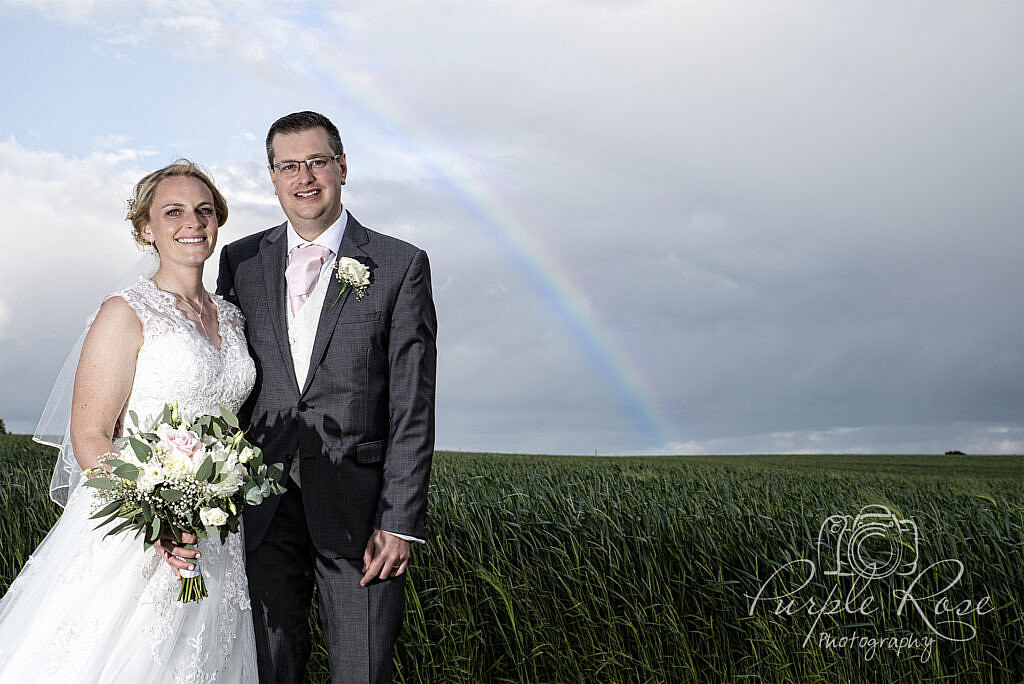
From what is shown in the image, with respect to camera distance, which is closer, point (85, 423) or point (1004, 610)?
point (85, 423)

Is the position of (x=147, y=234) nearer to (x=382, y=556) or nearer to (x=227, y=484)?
(x=227, y=484)

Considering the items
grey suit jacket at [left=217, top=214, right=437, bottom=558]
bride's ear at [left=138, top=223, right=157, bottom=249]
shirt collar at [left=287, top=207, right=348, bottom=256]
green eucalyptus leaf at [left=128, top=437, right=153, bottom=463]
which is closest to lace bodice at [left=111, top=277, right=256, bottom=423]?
grey suit jacket at [left=217, top=214, right=437, bottom=558]

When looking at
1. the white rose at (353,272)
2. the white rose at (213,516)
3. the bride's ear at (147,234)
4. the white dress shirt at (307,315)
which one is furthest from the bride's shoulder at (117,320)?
the white rose at (213,516)

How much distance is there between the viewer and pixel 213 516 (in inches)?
112

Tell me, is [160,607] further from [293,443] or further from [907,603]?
[907,603]

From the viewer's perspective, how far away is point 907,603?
5.73 metres

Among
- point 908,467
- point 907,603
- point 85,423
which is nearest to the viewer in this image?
point 85,423

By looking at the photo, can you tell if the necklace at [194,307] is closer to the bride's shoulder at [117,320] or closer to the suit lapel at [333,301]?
the bride's shoulder at [117,320]

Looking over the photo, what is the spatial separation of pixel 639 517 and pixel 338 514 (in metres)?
3.32

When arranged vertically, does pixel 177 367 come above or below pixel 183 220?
below

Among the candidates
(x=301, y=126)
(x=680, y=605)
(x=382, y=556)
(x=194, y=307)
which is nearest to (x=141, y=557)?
(x=382, y=556)

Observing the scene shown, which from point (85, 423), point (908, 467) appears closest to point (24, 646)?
point (85, 423)

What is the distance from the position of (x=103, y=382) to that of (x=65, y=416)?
110cm

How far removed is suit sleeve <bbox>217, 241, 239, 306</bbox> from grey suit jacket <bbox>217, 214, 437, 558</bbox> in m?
0.31
